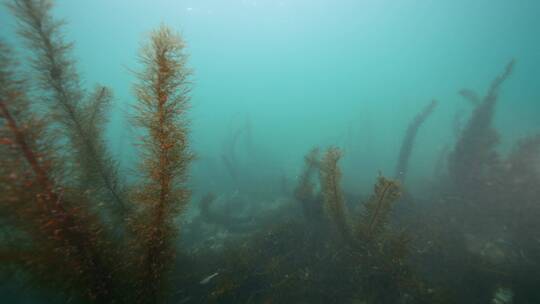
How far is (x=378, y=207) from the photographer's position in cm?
→ 456

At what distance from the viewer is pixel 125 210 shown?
12.7ft

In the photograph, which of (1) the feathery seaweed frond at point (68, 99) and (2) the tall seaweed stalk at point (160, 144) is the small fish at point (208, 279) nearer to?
(1) the feathery seaweed frond at point (68, 99)

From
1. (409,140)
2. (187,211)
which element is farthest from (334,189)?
(409,140)

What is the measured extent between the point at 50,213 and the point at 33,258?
0.47 metres

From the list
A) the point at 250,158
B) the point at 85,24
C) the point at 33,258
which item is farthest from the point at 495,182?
the point at 85,24

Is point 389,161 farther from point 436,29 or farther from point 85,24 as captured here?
point 436,29

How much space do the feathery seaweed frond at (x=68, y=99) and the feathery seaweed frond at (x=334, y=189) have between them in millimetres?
3754

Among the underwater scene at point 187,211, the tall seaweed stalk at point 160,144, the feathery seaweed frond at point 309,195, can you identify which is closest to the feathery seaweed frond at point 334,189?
the underwater scene at point 187,211

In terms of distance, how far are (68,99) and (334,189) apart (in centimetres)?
460

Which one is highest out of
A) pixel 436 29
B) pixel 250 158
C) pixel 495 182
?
pixel 436 29

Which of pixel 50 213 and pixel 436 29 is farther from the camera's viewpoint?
pixel 436 29

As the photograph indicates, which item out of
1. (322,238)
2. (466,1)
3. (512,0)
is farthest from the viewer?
(466,1)

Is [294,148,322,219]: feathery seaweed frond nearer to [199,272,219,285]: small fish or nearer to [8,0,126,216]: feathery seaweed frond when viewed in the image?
[199,272,219,285]: small fish

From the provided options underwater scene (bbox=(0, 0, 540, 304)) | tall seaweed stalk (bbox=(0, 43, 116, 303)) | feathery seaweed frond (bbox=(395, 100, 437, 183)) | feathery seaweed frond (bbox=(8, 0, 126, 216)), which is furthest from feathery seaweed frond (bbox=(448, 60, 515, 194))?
tall seaweed stalk (bbox=(0, 43, 116, 303))
